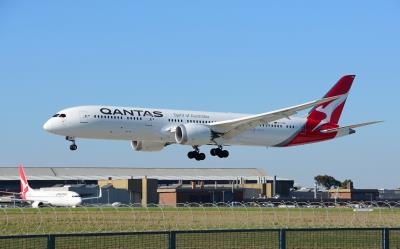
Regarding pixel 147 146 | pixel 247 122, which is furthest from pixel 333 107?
pixel 147 146

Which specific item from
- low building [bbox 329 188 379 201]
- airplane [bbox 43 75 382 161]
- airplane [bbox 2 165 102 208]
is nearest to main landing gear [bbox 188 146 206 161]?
airplane [bbox 43 75 382 161]

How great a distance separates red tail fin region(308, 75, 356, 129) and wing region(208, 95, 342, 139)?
300 inches

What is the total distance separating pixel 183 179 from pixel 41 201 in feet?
232

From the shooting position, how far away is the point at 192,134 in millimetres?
57094

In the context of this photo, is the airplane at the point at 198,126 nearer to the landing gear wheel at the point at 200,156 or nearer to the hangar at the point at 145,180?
the landing gear wheel at the point at 200,156

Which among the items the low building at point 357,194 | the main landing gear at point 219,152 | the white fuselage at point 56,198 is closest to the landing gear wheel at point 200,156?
the main landing gear at point 219,152

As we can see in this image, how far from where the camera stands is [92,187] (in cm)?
10494

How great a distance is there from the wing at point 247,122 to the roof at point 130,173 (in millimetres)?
82427

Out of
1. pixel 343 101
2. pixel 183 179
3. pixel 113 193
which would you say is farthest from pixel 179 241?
pixel 183 179

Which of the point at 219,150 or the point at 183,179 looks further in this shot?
the point at 183,179

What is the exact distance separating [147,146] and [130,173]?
88.2m

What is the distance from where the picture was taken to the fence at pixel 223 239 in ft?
51.6

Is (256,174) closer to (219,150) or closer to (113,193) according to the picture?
(113,193)

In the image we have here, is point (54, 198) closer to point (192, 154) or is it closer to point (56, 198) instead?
point (56, 198)
